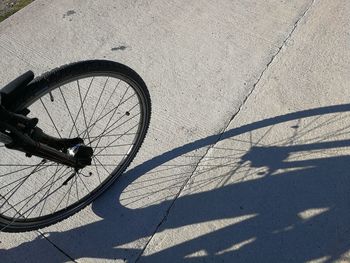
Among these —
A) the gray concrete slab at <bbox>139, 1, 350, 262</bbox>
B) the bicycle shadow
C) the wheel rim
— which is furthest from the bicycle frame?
the gray concrete slab at <bbox>139, 1, 350, 262</bbox>

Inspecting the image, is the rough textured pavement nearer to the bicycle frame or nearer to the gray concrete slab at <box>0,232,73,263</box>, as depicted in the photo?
the gray concrete slab at <box>0,232,73,263</box>

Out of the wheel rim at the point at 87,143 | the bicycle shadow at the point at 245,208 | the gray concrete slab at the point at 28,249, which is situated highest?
the wheel rim at the point at 87,143

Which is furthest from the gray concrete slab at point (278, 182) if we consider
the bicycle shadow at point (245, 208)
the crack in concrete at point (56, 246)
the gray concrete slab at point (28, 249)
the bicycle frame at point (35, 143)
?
the bicycle frame at point (35, 143)

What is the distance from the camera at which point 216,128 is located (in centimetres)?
279

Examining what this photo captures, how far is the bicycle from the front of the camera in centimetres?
176

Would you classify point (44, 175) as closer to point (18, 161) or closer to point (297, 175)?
point (18, 161)

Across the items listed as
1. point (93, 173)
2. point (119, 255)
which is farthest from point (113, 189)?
point (119, 255)

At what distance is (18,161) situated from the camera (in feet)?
8.89

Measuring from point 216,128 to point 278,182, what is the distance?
555 millimetres

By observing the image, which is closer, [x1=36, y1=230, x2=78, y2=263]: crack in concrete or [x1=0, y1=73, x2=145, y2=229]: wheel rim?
[x1=36, y1=230, x2=78, y2=263]: crack in concrete

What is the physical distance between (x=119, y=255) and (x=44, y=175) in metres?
0.73

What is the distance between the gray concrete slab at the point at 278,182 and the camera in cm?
224

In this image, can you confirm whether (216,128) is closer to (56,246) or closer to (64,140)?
(64,140)

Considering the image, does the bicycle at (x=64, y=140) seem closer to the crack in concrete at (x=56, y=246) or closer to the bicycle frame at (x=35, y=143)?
the bicycle frame at (x=35, y=143)
